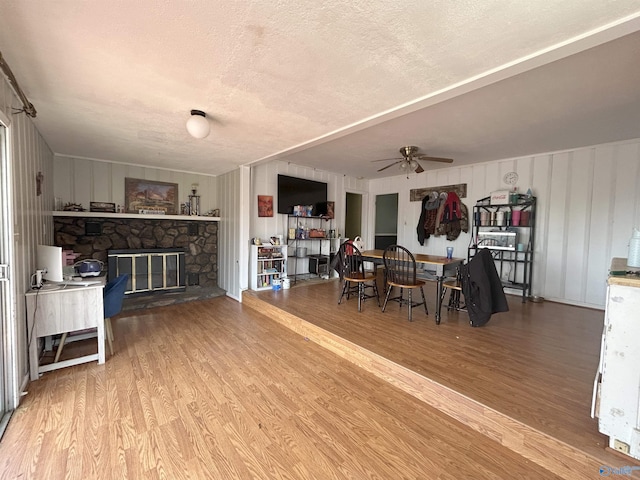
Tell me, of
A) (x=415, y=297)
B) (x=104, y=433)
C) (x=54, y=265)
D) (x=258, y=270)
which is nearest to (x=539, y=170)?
(x=415, y=297)

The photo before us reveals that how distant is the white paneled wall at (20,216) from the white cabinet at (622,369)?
3.71 meters

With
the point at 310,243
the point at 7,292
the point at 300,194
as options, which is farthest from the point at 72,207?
the point at 310,243

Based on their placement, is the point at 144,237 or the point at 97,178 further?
the point at 144,237

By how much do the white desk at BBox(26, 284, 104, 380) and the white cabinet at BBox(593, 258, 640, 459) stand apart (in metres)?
3.69

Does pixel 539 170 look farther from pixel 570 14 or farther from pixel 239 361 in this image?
pixel 239 361

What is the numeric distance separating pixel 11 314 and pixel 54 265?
2.19 feet

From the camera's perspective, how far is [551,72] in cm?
205

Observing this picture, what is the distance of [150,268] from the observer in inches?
187

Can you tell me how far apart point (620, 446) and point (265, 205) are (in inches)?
186

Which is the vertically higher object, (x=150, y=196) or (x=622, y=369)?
(x=150, y=196)

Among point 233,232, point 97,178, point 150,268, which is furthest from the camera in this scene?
point 233,232

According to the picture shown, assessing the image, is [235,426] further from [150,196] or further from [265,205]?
[150,196]

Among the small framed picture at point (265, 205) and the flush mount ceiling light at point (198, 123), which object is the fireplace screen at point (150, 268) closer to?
the small framed picture at point (265, 205)

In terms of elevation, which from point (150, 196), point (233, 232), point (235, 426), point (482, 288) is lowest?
point (235, 426)
